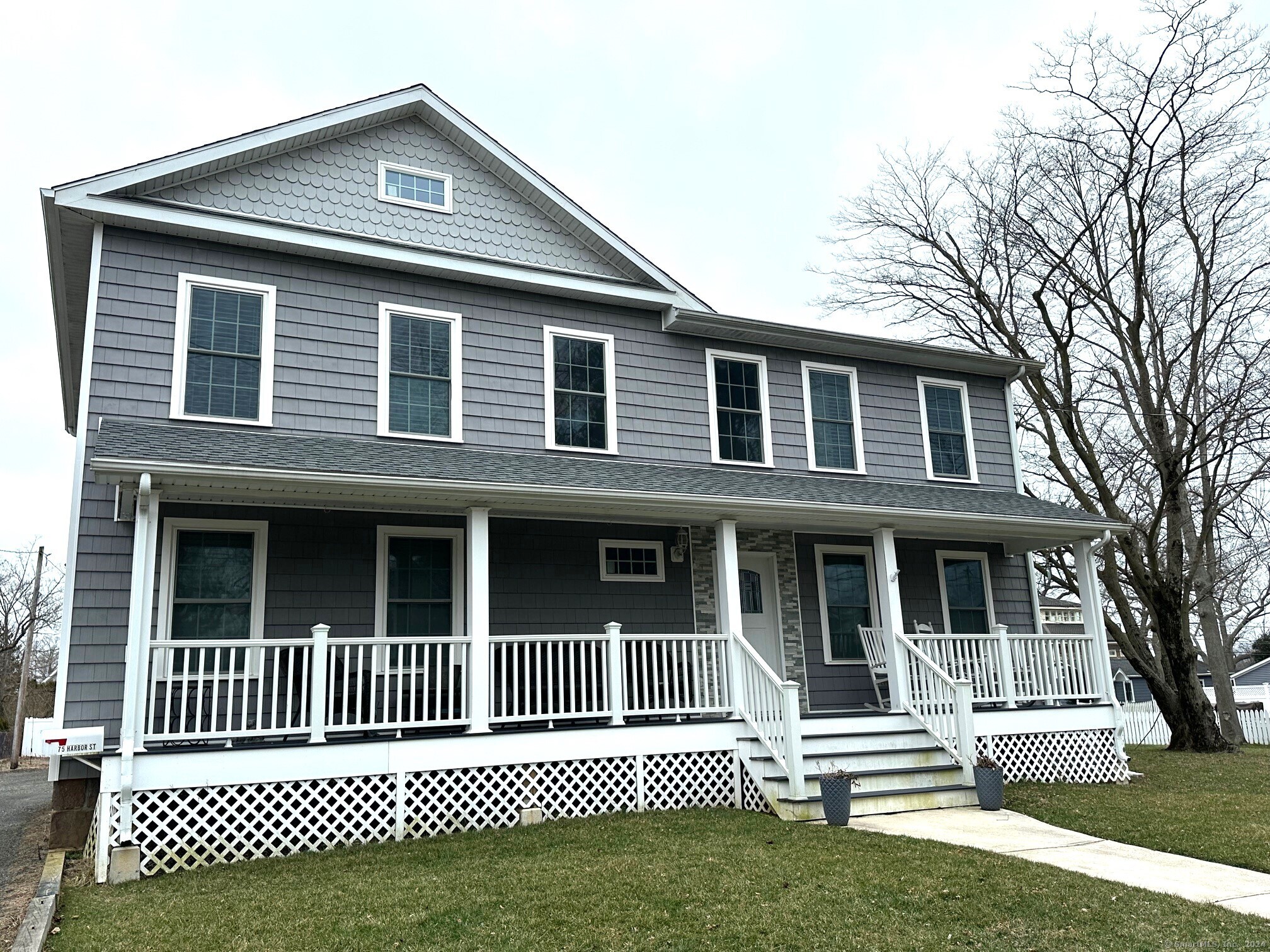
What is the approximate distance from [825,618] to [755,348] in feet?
12.4

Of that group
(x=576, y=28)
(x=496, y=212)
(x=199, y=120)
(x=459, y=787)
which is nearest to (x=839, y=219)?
(x=576, y=28)

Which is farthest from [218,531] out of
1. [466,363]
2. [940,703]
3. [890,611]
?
[940,703]

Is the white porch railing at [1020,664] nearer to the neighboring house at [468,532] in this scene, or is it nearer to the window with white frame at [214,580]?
the neighboring house at [468,532]

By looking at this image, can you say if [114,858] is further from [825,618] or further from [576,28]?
[576,28]

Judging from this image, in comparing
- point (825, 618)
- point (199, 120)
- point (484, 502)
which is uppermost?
point (199, 120)

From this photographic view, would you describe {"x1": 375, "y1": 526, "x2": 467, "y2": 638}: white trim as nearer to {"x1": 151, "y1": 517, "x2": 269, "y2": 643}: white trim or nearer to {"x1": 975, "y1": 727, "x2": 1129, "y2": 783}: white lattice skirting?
{"x1": 151, "y1": 517, "x2": 269, "y2": 643}: white trim

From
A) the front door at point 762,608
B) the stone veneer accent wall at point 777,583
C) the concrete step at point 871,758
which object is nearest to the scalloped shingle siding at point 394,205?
the stone veneer accent wall at point 777,583

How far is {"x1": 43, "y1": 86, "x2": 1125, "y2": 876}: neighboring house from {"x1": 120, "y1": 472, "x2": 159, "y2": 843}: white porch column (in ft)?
0.11

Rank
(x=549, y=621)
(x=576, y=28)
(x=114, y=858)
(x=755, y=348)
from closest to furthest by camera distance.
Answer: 1. (x=114, y=858)
2. (x=549, y=621)
3. (x=755, y=348)
4. (x=576, y=28)

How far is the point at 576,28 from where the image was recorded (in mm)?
23500

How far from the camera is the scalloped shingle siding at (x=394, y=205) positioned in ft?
35.1

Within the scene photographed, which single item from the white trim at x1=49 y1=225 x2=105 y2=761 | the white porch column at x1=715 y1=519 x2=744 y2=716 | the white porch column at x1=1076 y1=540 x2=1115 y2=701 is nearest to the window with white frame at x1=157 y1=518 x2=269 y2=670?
the white trim at x1=49 y1=225 x2=105 y2=761

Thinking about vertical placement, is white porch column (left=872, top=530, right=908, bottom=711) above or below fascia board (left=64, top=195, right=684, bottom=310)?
below

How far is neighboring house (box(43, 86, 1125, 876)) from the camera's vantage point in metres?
8.54
